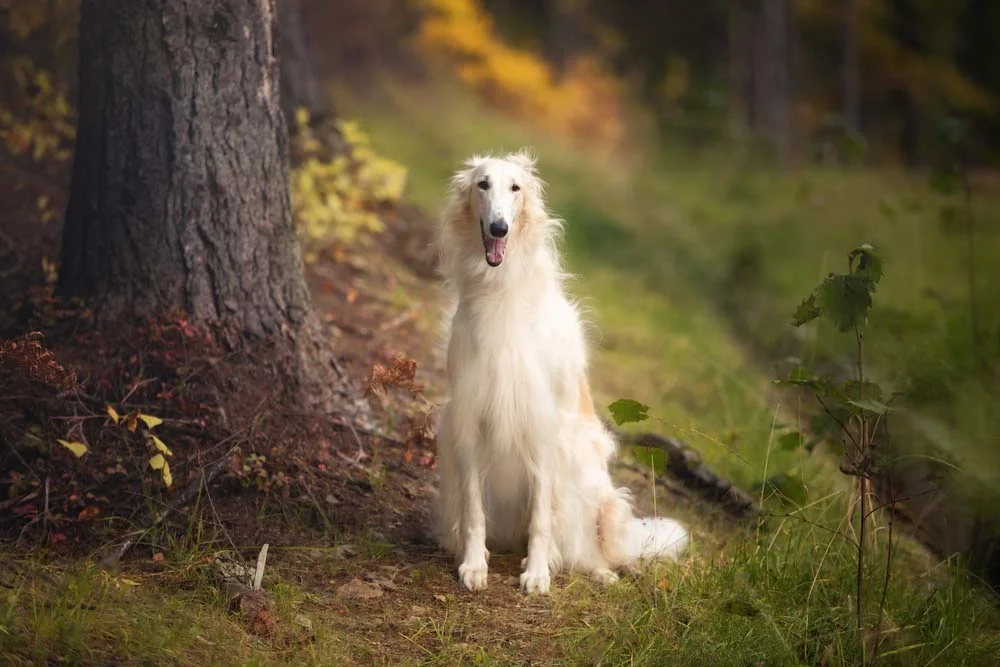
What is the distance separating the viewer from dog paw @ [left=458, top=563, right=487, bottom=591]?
415 centimetres

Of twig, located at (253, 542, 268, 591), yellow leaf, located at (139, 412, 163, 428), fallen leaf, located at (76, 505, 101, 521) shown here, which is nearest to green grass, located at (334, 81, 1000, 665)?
twig, located at (253, 542, 268, 591)

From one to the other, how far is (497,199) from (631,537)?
60.9 inches

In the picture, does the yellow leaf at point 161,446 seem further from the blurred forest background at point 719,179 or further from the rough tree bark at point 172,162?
the blurred forest background at point 719,179

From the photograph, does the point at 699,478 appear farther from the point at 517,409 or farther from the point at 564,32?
the point at 564,32

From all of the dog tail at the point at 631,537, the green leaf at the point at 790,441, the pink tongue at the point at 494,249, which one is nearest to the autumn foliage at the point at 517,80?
the pink tongue at the point at 494,249

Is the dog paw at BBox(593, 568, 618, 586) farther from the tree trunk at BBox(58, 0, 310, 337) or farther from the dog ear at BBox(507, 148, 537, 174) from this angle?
the tree trunk at BBox(58, 0, 310, 337)

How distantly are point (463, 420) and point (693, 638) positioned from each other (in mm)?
1279

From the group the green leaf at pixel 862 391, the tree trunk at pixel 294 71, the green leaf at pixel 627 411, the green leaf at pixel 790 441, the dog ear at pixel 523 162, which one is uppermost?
the tree trunk at pixel 294 71

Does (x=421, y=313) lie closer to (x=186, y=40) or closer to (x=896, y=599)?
(x=186, y=40)

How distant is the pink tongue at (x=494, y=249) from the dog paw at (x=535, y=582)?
125cm

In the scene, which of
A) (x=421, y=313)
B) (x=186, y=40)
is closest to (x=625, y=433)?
(x=421, y=313)

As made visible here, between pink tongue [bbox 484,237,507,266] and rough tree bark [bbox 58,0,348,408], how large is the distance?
1251mm

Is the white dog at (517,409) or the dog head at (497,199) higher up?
Result: the dog head at (497,199)

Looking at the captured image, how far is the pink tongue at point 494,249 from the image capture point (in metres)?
4.08
